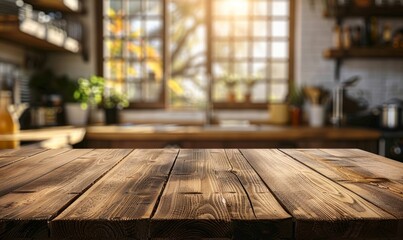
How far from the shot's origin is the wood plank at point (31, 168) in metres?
1.03

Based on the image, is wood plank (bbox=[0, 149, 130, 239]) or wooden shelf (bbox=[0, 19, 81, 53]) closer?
wood plank (bbox=[0, 149, 130, 239])

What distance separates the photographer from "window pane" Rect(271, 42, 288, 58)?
4262mm

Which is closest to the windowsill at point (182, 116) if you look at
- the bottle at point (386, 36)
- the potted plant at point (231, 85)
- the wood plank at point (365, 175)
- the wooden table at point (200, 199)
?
the potted plant at point (231, 85)

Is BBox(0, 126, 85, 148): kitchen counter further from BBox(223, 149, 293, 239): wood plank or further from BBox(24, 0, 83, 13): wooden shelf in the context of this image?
BBox(223, 149, 293, 239): wood plank

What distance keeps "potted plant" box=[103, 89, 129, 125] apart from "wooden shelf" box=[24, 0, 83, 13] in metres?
0.81

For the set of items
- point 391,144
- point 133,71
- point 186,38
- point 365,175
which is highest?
point 186,38

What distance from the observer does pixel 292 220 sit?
723 millimetres

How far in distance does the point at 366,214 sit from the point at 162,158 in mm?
866

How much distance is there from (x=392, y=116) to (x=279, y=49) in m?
1.30

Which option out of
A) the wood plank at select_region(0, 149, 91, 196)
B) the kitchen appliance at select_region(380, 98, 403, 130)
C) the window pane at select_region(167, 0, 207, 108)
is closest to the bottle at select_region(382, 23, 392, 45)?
the kitchen appliance at select_region(380, 98, 403, 130)

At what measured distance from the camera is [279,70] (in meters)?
4.32

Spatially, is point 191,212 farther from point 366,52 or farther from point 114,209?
point 366,52

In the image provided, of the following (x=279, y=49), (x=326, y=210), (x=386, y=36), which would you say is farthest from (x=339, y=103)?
(x=326, y=210)

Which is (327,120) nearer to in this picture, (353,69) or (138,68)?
(353,69)
